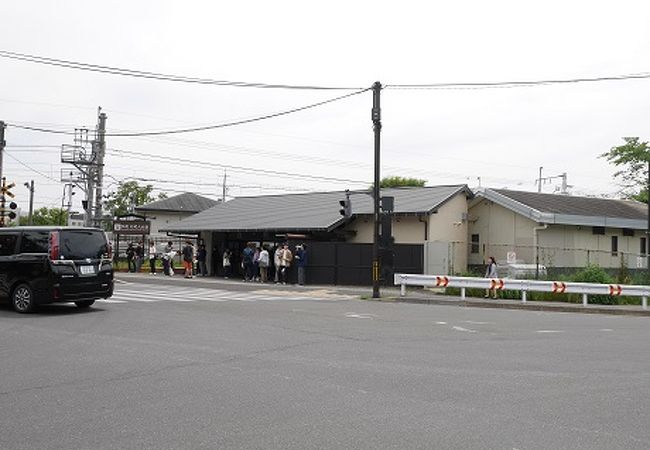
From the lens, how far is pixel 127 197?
68438mm

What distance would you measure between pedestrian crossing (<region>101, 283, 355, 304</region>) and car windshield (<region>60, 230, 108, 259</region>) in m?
2.94

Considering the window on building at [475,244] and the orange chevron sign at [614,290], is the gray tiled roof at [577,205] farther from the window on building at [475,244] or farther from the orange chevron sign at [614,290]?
the orange chevron sign at [614,290]

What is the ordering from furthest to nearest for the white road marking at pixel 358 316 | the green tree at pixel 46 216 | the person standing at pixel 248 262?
the green tree at pixel 46 216 → the person standing at pixel 248 262 → the white road marking at pixel 358 316

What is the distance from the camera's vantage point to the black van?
14.2m

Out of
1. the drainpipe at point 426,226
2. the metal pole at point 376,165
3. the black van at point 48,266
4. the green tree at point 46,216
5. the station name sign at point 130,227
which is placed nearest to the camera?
the black van at point 48,266

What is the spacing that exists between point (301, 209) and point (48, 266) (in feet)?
64.6

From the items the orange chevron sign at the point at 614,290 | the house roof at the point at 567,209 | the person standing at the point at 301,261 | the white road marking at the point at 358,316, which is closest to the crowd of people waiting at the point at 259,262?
the person standing at the point at 301,261

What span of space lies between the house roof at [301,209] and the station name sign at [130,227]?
1707 millimetres

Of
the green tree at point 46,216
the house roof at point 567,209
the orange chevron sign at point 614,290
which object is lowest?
the orange chevron sign at point 614,290

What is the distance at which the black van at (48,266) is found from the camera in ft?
46.5

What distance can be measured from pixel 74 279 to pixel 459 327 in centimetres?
869

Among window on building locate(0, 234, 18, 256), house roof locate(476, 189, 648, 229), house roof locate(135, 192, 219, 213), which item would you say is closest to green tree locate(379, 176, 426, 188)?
house roof locate(135, 192, 219, 213)

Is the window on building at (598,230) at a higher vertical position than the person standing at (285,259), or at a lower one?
higher

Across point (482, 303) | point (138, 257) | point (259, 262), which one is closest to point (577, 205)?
point (482, 303)
